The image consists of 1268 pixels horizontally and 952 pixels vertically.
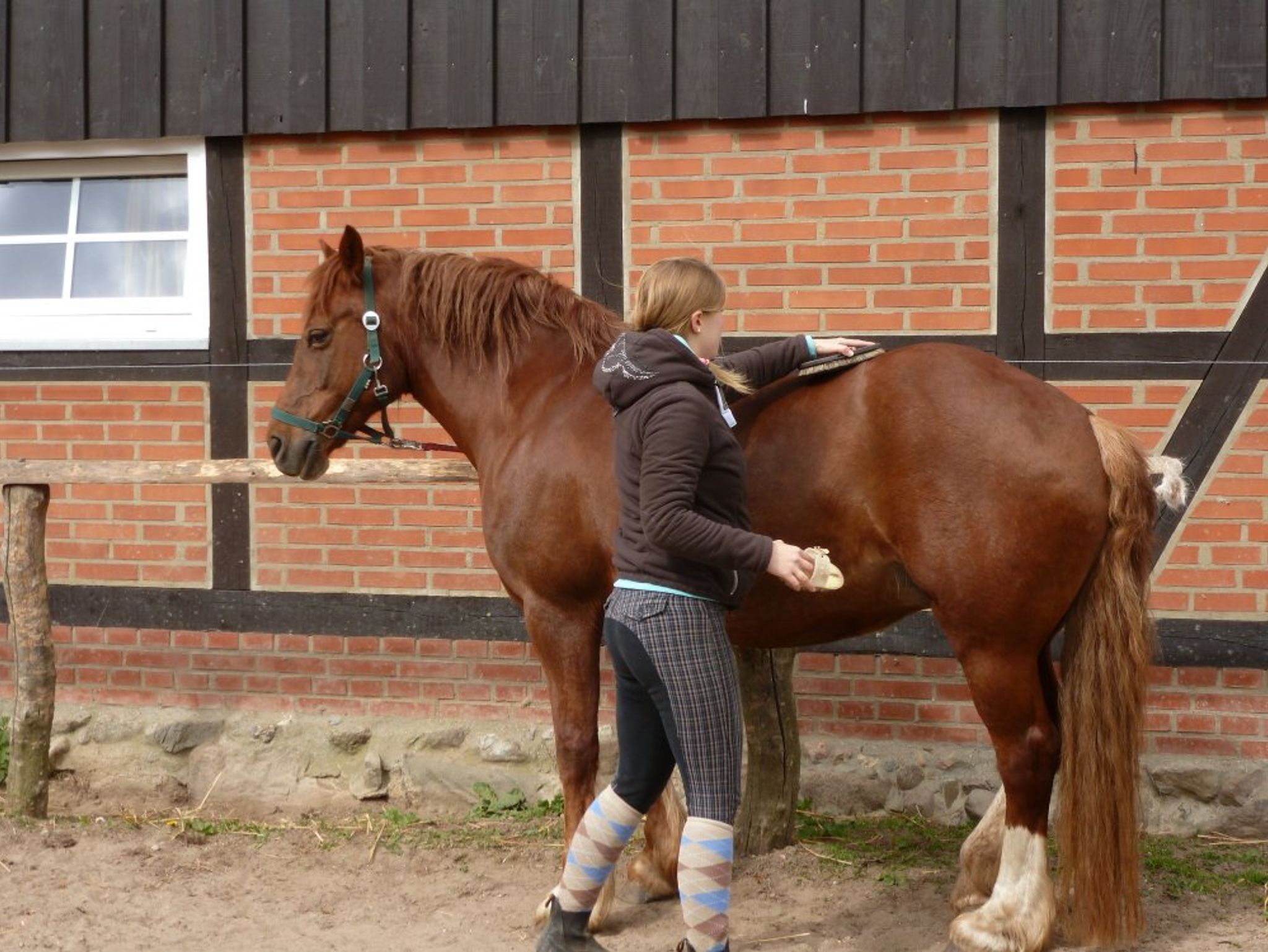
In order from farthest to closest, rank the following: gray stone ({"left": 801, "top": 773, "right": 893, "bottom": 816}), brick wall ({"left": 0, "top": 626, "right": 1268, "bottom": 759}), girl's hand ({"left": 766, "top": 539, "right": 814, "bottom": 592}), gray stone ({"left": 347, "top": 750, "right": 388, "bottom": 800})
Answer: gray stone ({"left": 347, "top": 750, "right": 388, "bottom": 800}), gray stone ({"left": 801, "top": 773, "right": 893, "bottom": 816}), brick wall ({"left": 0, "top": 626, "right": 1268, "bottom": 759}), girl's hand ({"left": 766, "top": 539, "right": 814, "bottom": 592})

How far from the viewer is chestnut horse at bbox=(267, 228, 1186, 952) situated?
3.57 metres

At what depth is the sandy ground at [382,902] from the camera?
4.14m

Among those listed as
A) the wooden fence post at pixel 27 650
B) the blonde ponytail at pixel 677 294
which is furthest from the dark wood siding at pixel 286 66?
the blonde ponytail at pixel 677 294

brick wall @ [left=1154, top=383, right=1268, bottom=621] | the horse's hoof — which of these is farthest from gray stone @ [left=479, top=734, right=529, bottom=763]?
brick wall @ [left=1154, top=383, right=1268, bottom=621]

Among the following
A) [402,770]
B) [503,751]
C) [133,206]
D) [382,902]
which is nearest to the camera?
[382,902]

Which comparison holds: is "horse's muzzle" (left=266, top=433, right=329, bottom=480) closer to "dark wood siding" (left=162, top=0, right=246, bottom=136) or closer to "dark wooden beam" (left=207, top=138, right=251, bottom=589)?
"dark wooden beam" (left=207, top=138, right=251, bottom=589)

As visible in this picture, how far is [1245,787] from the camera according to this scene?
4871 mm

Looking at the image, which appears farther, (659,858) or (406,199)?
(406,199)

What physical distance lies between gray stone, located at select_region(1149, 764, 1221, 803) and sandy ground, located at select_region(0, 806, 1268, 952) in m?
0.64

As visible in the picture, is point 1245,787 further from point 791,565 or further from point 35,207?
point 35,207

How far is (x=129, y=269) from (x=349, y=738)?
2.24 metres

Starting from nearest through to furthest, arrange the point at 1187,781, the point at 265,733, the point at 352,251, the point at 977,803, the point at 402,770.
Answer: the point at 352,251 → the point at 1187,781 → the point at 977,803 → the point at 402,770 → the point at 265,733

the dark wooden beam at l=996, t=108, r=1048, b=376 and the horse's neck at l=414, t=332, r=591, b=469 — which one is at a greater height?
the dark wooden beam at l=996, t=108, r=1048, b=376

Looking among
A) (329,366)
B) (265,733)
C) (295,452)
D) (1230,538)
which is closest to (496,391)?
(329,366)
